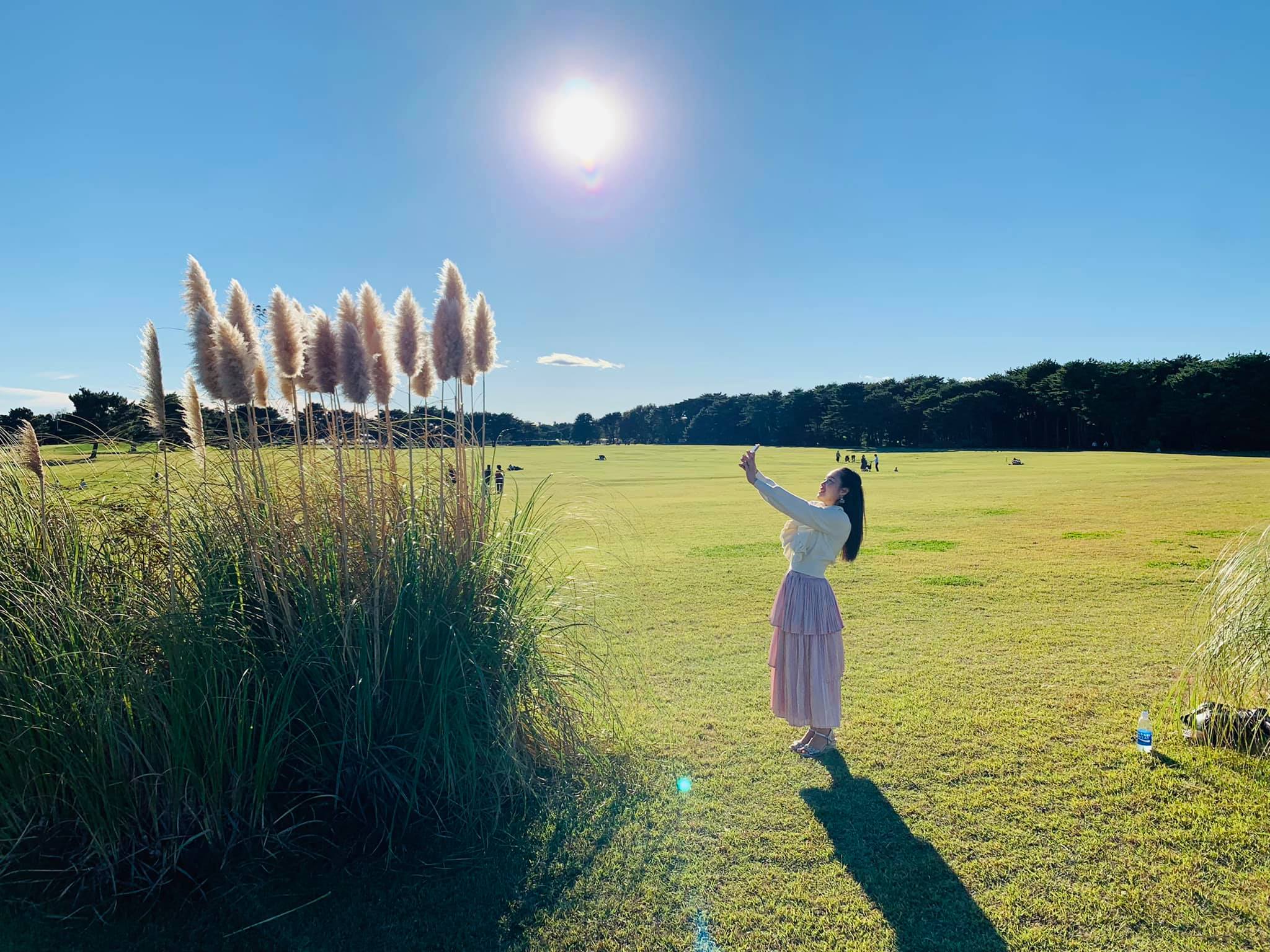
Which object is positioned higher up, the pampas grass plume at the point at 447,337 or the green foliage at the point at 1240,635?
the pampas grass plume at the point at 447,337

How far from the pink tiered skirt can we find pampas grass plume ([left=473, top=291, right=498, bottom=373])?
113 inches

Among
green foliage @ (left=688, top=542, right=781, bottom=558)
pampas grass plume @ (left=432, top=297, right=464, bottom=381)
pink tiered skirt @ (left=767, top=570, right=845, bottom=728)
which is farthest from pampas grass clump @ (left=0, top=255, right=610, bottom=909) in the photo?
green foliage @ (left=688, top=542, right=781, bottom=558)

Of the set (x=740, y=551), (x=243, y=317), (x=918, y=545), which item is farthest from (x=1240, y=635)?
(x=918, y=545)

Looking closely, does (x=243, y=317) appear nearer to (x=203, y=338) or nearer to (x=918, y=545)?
(x=203, y=338)

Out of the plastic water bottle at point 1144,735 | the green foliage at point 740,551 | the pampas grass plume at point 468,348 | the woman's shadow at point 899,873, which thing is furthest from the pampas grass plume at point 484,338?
the green foliage at point 740,551

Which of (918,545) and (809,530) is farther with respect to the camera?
(918,545)

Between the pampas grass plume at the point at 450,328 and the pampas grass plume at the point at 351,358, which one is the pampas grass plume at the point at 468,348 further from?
the pampas grass plume at the point at 351,358

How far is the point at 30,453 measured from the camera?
421cm

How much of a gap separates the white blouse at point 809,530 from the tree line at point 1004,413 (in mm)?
55667

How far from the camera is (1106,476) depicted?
34969mm

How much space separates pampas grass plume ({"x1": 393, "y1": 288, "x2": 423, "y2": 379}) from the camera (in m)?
4.41

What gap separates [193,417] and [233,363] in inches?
32.9

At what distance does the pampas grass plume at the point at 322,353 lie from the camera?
13.4 ft

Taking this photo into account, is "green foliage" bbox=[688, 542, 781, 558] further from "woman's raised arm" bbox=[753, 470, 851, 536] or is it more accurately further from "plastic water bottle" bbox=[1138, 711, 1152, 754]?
"woman's raised arm" bbox=[753, 470, 851, 536]
